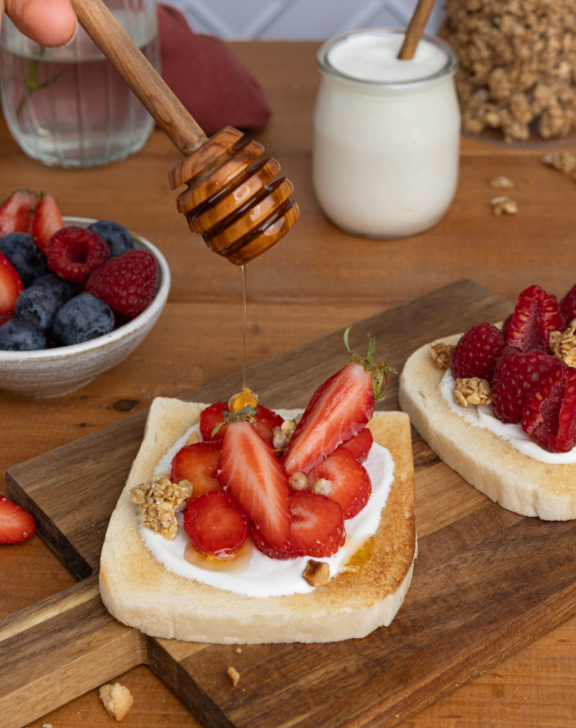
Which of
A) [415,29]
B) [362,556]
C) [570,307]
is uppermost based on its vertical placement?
[415,29]

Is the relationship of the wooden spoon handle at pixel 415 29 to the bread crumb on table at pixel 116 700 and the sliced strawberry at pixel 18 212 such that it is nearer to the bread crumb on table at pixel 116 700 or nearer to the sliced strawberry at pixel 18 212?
the sliced strawberry at pixel 18 212

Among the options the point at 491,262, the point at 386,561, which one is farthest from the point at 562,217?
the point at 386,561

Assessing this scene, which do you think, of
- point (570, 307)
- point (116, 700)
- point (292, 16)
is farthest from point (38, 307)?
point (292, 16)

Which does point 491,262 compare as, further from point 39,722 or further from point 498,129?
point 39,722

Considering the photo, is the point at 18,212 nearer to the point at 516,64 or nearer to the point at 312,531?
the point at 312,531

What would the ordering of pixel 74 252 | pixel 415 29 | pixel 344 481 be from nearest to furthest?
pixel 344 481 < pixel 74 252 < pixel 415 29

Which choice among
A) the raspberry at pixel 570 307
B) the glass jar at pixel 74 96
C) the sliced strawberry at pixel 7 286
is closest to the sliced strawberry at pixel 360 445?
the raspberry at pixel 570 307
